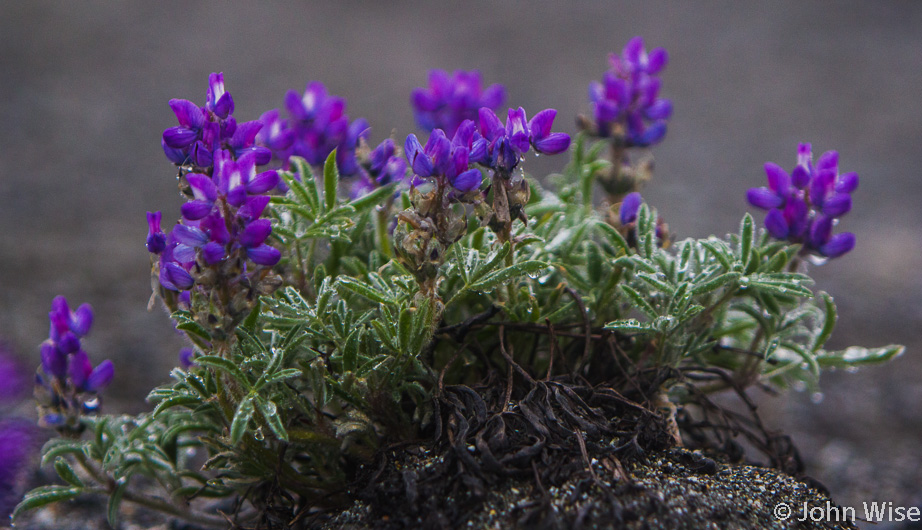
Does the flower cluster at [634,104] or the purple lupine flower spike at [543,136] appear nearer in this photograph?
the purple lupine flower spike at [543,136]

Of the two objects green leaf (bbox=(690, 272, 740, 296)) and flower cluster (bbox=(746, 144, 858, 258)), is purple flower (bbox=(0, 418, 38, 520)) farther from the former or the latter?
flower cluster (bbox=(746, 144, 858, 258))

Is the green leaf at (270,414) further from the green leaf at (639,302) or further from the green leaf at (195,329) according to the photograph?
the green leaf at (639,302)

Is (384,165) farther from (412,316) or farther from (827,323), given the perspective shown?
(827,323)

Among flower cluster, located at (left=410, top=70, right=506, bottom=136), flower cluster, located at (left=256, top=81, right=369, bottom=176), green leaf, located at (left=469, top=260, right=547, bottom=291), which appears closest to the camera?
green leaf, located at (left=469, top=260, right=547, bottom=291)

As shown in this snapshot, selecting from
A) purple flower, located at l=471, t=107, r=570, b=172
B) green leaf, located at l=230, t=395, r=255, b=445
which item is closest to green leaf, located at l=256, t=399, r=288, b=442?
green leaf, located at l=230, t=395, r=255, b=445

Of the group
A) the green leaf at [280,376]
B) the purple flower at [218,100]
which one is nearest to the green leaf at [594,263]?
the green leaf at [280,376]
